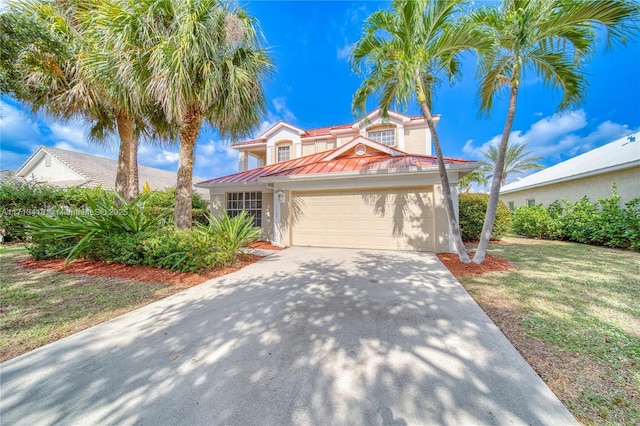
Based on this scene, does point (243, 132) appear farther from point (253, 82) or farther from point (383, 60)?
point (383, 60)

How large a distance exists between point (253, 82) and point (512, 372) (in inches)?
305

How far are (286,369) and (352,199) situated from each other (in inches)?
288

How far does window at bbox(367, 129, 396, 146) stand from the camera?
1326 centimetres

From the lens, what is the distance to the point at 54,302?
4059mm

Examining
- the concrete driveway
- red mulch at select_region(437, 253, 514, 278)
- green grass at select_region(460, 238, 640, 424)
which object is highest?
red mulch at select_region(437, 253, 514, 278)

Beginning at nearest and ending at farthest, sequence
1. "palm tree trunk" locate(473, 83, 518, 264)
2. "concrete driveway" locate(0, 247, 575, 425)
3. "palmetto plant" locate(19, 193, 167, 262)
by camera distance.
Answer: "concrete driveway" locate(0, 247, 575, 425)
"palm tree trunk" locate(473, 83, 518, 264)
"palmetto plant" locate(19, 193, 167, 262)

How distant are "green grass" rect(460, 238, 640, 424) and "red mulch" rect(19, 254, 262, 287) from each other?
552 cm

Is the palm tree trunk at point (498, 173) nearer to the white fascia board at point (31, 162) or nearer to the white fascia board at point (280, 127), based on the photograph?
the white fascia board at point (280, 127)

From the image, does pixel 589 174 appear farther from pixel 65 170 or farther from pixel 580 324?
pixel 65 170

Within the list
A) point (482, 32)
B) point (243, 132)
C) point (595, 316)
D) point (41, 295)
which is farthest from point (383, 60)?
point (41, 295)

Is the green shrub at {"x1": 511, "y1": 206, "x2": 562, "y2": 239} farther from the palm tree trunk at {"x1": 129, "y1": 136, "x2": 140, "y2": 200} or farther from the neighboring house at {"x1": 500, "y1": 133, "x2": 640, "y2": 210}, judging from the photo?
the palm tree trunk at {"x1": 129, "y1": 136, "x2": 140, "y2": 200}

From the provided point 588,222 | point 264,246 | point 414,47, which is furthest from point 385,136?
point 588,222

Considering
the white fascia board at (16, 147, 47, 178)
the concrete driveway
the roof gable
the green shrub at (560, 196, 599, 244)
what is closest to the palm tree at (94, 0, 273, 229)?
the concrete driveway

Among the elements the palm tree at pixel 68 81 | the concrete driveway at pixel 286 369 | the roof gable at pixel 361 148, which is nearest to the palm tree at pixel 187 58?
the palm tree at pixel 68 81
